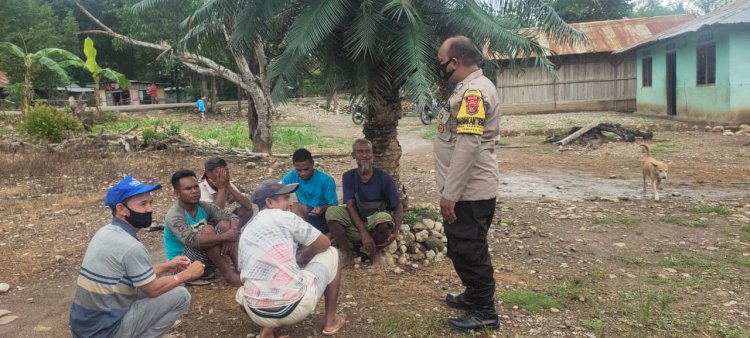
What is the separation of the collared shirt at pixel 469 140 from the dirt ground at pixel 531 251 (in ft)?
3.15

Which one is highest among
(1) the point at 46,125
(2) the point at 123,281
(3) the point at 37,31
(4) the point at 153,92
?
(3) the point at 37,31

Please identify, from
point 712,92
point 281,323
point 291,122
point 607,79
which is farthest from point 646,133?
point 291,122

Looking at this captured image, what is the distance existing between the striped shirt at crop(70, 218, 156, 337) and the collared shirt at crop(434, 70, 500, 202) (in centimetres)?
177

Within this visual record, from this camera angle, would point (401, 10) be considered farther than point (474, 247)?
Yes

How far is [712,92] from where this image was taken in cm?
1566

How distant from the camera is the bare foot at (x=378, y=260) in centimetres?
459

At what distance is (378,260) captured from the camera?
15.1ft

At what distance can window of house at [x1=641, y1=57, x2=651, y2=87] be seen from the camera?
66.1 ft

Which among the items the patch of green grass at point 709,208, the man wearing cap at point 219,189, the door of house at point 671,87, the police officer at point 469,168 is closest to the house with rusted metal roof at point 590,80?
the door of house at point 671,87

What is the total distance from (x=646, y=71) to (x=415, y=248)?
1913 cm

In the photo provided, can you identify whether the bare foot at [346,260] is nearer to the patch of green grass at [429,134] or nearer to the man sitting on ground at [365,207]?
the man sitting on ground at [365,207]

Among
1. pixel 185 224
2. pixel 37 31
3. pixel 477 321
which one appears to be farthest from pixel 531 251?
pixel 37 31

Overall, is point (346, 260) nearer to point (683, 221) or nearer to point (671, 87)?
point (683, 221)

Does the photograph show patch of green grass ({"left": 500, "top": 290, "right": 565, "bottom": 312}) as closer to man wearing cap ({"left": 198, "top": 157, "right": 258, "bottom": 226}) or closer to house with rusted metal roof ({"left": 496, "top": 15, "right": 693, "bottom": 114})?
man wearing cap ({"left": 198, "top": 157, "right": 258, "bottom": 226})
